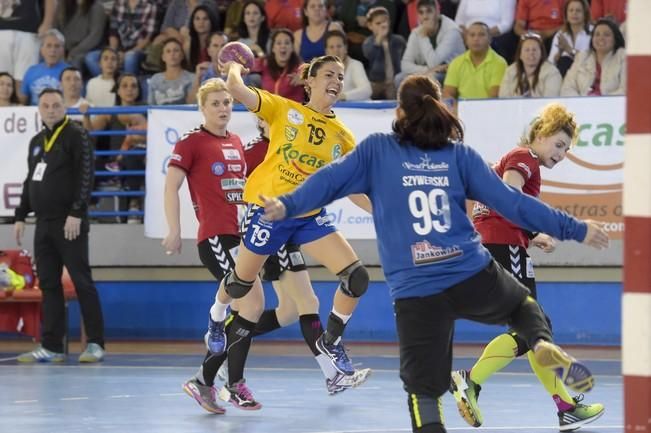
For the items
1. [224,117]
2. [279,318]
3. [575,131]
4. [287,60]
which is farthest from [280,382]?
[287,60]

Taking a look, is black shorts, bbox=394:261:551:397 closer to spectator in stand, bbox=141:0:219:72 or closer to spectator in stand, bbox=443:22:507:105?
spectator in stand, bbox=443:22:507:105

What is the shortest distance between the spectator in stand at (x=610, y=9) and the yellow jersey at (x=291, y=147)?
7.18 meters

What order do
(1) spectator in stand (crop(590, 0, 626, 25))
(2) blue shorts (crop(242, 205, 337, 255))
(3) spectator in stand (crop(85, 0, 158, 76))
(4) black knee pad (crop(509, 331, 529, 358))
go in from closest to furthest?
(4) black knee pad (crop(509, 331, 529, 358))
(2) blue shorts (crop(242, 205, 337, 255))
(1) spectator in stand (crop(590, 0, 626, 25))
(3) spectator in stand (crop(85, 0, 158, 76))

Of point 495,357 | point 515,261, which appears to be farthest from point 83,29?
point 495,357

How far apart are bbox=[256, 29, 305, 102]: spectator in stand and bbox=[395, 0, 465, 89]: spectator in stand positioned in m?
1.18

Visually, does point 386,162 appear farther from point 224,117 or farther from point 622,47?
point 622,47

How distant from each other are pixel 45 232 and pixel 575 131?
6.35m

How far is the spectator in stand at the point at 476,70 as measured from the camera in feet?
46.4

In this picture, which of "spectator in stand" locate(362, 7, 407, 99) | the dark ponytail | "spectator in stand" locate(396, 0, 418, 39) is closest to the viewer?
the dark ponytail

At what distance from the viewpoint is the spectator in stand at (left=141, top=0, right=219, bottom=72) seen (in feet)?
52.8

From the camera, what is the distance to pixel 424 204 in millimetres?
5762

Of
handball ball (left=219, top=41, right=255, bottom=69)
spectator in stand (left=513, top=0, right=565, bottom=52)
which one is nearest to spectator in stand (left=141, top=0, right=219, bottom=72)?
spectator in stand (left=513, top=0, right=565, bottom=52)

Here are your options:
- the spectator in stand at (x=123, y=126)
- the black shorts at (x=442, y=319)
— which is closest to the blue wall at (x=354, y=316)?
the spectator in stand at (x=123, y=126)

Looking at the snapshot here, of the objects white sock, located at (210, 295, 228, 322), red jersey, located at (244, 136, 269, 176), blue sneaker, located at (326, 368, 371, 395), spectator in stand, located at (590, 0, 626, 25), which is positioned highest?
spectator in stand, located at (590, 0, 626, 25)
